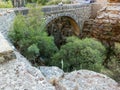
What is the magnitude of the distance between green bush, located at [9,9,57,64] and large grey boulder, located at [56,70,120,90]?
4.17 m

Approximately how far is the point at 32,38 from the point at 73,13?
454 inches

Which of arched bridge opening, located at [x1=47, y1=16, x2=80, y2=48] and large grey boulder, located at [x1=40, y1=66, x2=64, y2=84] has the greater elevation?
large grey boulder, located at [x1=40, y1=66, x2=64, y2=84]

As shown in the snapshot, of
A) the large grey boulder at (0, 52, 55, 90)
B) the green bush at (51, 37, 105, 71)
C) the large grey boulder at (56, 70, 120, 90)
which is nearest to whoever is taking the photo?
the large grey boulder at (0, 52, 55, 90)

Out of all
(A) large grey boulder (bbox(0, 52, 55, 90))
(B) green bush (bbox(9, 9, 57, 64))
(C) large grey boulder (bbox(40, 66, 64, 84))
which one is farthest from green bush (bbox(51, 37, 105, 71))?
(A) large grey boulder (bbox(0, 52, 55, 90))

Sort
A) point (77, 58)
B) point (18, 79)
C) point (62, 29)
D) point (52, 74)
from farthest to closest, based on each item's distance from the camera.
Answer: point (62, 29) → point (77, 58) → point (52, 74) → point (18, 79)

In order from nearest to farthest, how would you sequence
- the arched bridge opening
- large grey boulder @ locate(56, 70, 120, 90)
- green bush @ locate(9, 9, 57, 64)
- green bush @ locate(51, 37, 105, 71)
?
large grey boulder @ locate(56, 70, 120, 90) < green bush @ locate(9, 9, 57, 64) < green bush @ locate(51, 37, 105, 71) < the arched bridge opening

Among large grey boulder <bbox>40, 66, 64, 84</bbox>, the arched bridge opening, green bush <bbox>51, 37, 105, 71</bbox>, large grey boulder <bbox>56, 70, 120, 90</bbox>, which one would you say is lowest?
the arched bridge opening

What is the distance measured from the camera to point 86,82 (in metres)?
6.40

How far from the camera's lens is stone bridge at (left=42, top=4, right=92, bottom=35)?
1827 centimetres

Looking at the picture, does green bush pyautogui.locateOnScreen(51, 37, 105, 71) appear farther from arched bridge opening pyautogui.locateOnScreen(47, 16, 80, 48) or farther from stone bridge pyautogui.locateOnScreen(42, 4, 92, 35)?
arched bridge opening pyautogui.locateOnScreen(47, 16, 80, 48)

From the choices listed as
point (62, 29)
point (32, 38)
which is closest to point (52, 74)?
point (32, 38)

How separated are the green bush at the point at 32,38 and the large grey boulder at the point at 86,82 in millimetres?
4166

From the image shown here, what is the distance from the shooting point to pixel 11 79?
3.75m

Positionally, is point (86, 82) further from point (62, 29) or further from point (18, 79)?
point (62, 29)
